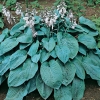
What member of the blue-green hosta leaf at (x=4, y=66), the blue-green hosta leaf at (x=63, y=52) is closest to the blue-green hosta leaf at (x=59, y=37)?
the blue-green hosta leaf at (x=63, y=52)

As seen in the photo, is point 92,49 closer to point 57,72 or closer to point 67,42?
point 67,42

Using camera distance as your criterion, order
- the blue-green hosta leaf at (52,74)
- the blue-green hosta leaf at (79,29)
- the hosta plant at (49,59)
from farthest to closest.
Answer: the blue-green hosta leaf at (79,29) → the hosta plant at (49,59) → the blue-green hosta leaf at (52,74)

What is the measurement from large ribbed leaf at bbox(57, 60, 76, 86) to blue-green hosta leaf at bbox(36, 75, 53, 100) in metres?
0.28

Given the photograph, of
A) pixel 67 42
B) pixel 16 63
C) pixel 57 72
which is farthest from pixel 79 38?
pixel 16 63

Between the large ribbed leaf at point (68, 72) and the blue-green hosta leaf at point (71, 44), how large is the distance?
153mm

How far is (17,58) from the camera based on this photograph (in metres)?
4.49

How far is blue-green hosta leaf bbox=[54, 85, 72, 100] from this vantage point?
4.31m

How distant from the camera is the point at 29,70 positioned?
4.35m

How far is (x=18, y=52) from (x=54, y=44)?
0.63m

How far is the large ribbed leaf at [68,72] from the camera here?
4334 millimetres

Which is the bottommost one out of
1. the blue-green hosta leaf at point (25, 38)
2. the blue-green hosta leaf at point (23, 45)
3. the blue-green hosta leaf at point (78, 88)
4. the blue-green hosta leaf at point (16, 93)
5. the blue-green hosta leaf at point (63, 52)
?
the blue-green hosta leaf at point (78, 88)

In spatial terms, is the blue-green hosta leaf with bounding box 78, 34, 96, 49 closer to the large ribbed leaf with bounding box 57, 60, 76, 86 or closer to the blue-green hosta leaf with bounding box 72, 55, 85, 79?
the blue-green hosta leaf with bounding box 72, 55, 85, 79

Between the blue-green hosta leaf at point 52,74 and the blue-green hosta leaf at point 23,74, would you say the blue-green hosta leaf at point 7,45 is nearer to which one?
the blue-green hosta leaf at point 23,74

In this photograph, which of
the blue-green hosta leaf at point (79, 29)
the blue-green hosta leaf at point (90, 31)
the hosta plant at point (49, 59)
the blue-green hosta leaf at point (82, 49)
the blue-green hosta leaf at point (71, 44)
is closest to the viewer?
the hosta plant at point (49, 59)
